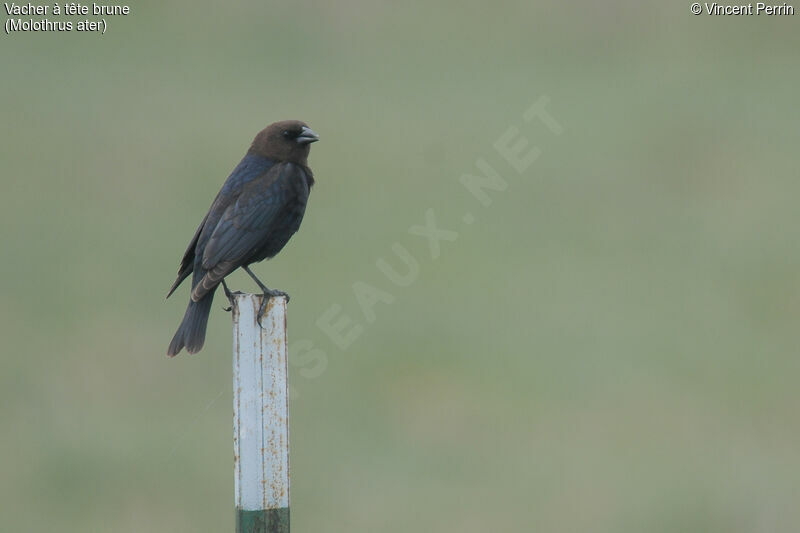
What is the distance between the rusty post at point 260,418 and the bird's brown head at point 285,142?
101 inches

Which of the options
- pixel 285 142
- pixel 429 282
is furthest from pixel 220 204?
pixel 429 282

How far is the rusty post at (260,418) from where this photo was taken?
537 centimetres

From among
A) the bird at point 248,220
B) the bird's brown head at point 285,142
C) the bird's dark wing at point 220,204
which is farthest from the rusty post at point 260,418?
the bird's brown head at point 285,142

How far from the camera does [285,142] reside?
26.0 feet

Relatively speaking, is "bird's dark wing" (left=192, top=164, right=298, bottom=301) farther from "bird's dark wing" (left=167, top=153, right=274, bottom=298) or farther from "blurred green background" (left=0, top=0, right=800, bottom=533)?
"blurred green background" (left=0, top=0, right=800, bottom=533)

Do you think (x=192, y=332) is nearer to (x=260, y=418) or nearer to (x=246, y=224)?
(x=246, y=224)

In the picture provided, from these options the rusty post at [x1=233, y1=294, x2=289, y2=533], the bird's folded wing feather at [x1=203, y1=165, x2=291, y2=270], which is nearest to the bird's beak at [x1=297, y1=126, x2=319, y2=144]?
the bird's folded wing feather at [x1=203, y1=165, x2=291, y2=270]

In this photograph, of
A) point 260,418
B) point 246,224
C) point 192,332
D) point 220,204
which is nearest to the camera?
point 260,418

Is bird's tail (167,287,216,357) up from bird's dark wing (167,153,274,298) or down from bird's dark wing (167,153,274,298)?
down

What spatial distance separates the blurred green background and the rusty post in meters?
7.44

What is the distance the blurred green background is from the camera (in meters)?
14.1

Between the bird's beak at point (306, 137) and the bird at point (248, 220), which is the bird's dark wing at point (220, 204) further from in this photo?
the bird's beak at point (306, 137)

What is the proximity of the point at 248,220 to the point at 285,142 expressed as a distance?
0.79m

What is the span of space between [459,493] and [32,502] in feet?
12.7
